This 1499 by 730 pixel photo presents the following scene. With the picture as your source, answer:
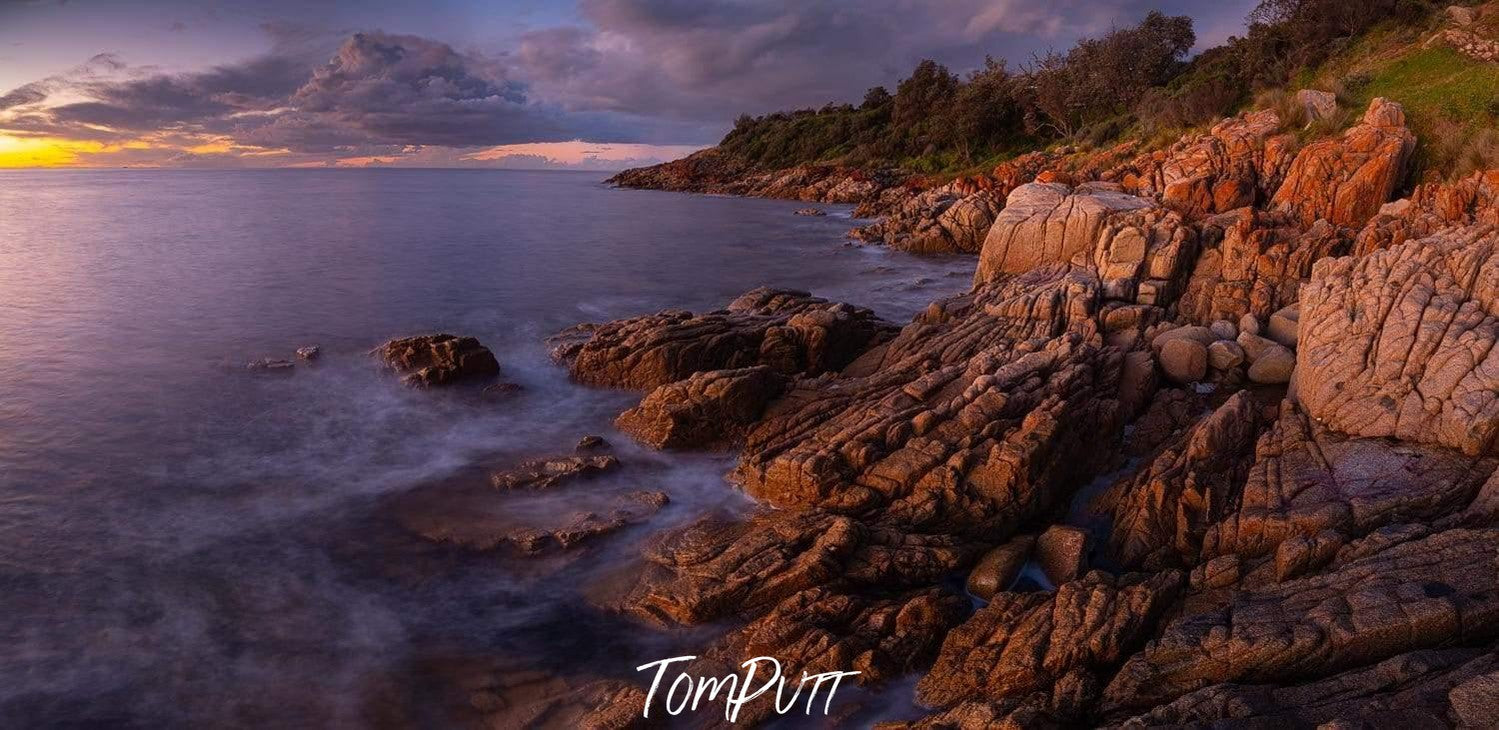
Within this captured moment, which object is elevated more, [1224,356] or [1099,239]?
[1099,239]

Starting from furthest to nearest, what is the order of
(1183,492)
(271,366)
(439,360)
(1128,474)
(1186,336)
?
1. (271,366)
2. (439,360)
3. (1186,336)
4. (1128,474)
5. (1183,492)

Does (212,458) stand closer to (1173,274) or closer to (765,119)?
(1173,274)

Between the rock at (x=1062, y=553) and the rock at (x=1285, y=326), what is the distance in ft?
31.3

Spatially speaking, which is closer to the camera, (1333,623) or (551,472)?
(1333,623)

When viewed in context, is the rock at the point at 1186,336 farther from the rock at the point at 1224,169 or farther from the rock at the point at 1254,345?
the rock at the point at 1224,169

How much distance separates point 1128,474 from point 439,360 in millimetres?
16828

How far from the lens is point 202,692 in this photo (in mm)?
10523

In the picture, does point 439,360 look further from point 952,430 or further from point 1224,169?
point 1224,169

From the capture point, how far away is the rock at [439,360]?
22094mm

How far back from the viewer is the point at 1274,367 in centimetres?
1742

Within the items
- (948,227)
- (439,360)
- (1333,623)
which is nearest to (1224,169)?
(948,227)

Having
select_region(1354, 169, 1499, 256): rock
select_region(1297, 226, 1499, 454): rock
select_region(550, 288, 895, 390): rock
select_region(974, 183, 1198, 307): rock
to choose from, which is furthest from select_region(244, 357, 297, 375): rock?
select_region(1354, 169, 1499, 256): rock

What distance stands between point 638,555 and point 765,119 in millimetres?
122949

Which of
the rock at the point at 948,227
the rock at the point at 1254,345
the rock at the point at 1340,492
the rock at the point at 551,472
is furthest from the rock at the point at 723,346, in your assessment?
the rock at the point at 948,227
